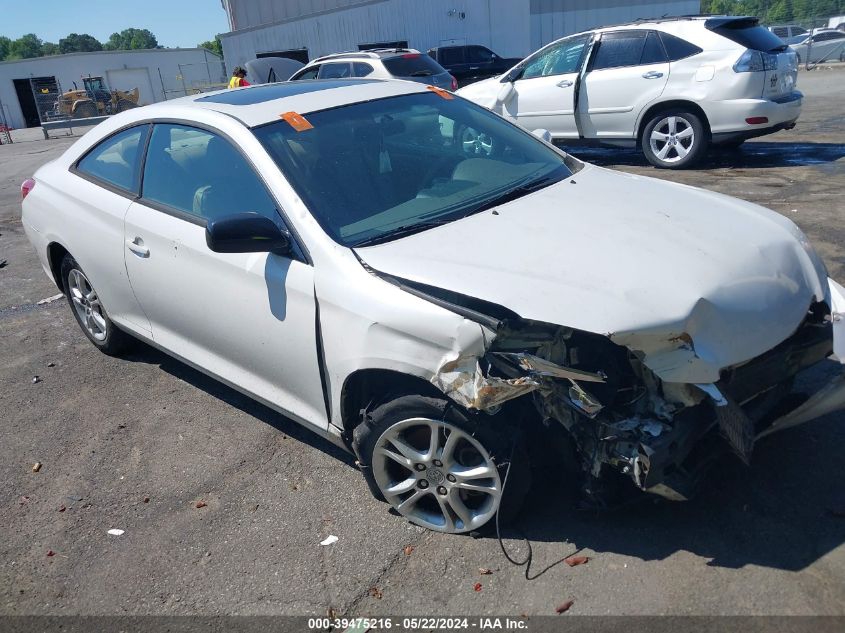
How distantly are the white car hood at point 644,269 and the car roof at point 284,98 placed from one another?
111 centimetres

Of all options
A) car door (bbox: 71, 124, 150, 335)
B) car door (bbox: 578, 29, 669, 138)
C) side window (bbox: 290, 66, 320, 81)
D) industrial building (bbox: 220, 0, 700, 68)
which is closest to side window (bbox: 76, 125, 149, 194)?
→ car door (bbox: 71, 124, 150, 335)

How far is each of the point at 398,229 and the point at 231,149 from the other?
3.29 ft

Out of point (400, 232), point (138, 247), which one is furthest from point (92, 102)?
point (400, 232)

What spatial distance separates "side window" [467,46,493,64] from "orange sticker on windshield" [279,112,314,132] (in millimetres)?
18328

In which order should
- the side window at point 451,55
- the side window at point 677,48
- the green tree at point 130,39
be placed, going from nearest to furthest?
1. the side window at point 677,48
2. the side window at point 451,55
3. the green tree at point 130,39

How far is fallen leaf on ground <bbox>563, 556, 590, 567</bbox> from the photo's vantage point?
9.03 feet

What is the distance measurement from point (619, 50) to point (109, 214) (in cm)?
725

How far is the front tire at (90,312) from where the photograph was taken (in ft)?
15.9

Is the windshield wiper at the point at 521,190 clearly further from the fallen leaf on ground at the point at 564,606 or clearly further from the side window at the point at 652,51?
the side window at the point at 652,51

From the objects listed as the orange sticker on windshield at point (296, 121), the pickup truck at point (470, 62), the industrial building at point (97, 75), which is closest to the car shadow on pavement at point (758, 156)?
the orange sticker on windshield at point (296, 121)

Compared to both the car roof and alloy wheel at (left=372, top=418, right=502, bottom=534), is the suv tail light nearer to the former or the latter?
the car roof

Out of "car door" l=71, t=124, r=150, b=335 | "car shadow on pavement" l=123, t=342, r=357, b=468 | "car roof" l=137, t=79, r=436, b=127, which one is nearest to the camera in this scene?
"car roof" l=137, t=79, r=436, b=127

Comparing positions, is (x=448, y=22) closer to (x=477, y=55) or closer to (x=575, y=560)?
(x=477, y=55)

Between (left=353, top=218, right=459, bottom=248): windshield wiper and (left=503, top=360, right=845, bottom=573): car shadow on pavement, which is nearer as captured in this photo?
(left=503, top=360, right=845, bottom=573): car shadow on pavement
